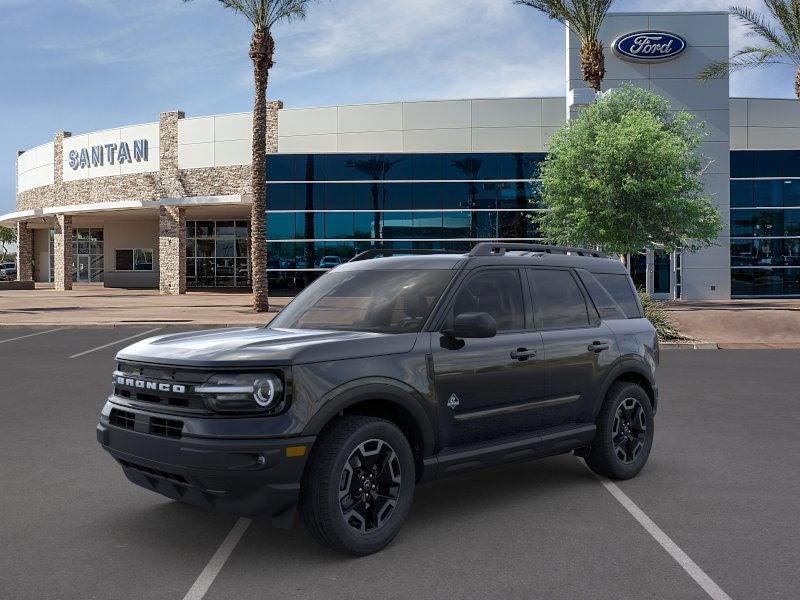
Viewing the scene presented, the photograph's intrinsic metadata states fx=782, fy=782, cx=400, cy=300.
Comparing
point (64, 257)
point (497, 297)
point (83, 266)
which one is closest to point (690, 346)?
point (497, 297)

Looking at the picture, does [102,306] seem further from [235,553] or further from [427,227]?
[235,553]

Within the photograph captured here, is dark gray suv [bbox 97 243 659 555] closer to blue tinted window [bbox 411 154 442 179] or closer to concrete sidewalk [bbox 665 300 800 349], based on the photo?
concrete sidewalk [bbox 665 300 800 349]

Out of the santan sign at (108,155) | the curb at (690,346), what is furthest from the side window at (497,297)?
the santan sign at (108,155)

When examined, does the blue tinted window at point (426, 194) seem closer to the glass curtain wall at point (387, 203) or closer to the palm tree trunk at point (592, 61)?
the glass curtain wall at point (387, 203)

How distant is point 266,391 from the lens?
168 inches

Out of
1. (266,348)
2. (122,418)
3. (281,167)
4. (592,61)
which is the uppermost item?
(592,61)

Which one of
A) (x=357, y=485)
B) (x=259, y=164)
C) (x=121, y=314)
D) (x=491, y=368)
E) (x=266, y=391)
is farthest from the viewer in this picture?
(x=259, y=164)

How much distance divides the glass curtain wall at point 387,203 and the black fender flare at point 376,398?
3147 cm

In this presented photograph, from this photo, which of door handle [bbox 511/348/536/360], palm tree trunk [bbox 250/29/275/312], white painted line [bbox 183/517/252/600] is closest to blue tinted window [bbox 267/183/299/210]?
palm tree trunk [bbox 250/29/275/312]

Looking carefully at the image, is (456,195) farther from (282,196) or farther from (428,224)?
(282,196)

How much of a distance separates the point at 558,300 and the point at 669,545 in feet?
6.59

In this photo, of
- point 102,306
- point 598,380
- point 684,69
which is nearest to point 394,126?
point 684,69

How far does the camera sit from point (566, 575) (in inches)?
167

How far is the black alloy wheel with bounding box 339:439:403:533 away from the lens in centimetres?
448
